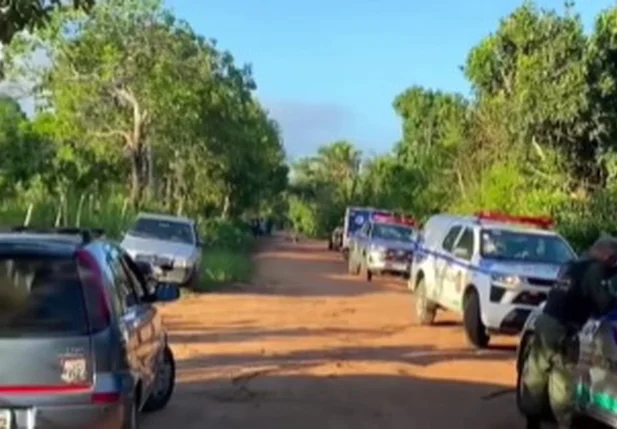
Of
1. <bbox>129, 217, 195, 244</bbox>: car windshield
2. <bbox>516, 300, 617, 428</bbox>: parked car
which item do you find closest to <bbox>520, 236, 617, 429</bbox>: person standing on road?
<bbox>516, 300, 617, 428</bbox>: parked car

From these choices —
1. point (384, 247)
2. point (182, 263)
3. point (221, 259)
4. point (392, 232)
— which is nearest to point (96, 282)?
point (182, 263)

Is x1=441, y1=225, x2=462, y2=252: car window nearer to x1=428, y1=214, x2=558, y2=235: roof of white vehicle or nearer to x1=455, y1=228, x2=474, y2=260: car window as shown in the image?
x1=455, y1=228, x2=474, y2=260: car window

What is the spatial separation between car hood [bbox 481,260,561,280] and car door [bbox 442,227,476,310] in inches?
31.5

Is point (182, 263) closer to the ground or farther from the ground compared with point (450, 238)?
closer to the ground

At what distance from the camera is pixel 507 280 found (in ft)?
62.0

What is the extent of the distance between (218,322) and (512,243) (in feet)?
16.9

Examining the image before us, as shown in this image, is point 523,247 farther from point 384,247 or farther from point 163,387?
point 384,247

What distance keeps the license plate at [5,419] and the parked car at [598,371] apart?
14.8ft

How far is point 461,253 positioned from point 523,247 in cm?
107

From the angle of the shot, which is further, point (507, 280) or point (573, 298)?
point (507, 280)

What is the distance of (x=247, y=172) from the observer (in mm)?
71062

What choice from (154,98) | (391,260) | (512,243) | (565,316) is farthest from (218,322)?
(154,98)

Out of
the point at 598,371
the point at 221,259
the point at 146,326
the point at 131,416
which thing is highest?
the point at 146,326

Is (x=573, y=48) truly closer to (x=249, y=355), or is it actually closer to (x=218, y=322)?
(x=218, y=322)
